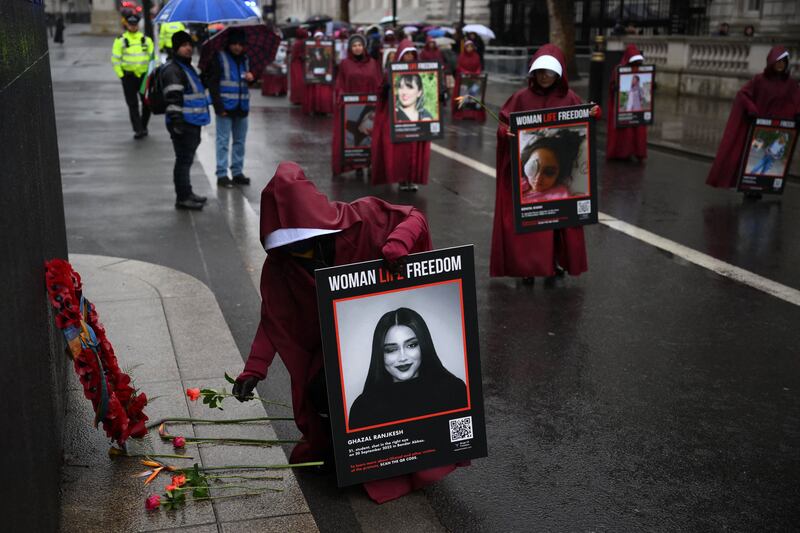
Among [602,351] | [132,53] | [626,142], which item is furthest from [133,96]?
[602,351]

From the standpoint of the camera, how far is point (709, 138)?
1770cm

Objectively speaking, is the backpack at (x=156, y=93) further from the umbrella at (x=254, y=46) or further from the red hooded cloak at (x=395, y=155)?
the red hooded cloak at (x=395, y=155)

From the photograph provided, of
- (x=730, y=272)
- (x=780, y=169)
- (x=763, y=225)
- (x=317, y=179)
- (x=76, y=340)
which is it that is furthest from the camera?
(x=317, y=179)

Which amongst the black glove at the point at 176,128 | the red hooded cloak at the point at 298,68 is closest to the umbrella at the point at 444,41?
the red hooded cloak at the point at 298,68

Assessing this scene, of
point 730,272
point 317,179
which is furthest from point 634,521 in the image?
point 317,179

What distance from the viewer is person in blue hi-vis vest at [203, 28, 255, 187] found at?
11.7 metres

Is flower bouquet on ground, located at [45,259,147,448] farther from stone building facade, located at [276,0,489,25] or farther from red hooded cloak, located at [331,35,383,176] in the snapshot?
stone building facade, located at [276,0,489,25]

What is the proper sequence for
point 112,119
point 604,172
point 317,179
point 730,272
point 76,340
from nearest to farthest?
point 76,340 < point 730,272 < point 317,179 < point 604,172 < point 112,119

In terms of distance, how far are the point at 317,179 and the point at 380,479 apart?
9463 mm

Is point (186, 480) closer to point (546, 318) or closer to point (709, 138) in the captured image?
point (546, 318)

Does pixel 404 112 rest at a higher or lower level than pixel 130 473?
higher

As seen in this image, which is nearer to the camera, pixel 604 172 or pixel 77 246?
pixel 77 246

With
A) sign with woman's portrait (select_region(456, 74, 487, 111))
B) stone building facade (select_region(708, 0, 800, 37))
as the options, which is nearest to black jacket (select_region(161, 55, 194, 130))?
sign with woman's portrait (select_region(456, 74, 487, 111))

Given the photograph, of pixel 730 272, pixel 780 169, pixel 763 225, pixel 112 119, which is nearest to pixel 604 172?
pixel 780 169
